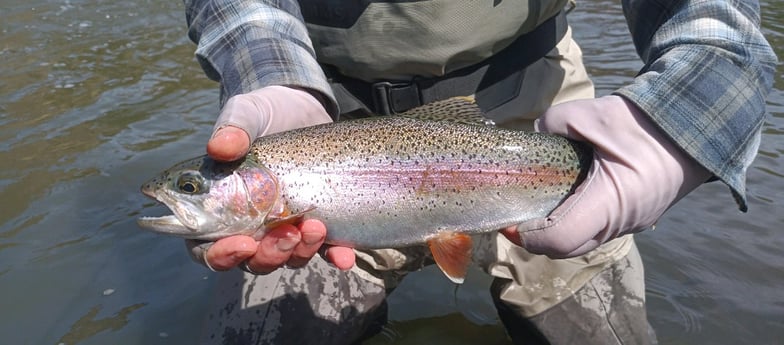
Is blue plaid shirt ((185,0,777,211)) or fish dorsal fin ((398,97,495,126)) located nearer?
blue plaid shirt ((185,0,777,211))

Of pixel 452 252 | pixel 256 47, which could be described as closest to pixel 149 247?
pixel 256 47

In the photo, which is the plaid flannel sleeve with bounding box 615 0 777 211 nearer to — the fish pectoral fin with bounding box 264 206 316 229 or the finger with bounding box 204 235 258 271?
the fish pectoral fin with bounding box 264 206 316 229

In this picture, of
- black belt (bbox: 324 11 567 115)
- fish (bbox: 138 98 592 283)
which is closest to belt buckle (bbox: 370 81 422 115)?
black belt (bbox: 324 11 567 115)

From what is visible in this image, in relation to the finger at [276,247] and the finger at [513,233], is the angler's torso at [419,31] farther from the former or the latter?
the finger at [276,247]

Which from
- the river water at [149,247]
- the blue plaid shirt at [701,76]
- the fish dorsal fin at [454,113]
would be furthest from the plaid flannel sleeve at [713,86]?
the river water at [149,247]

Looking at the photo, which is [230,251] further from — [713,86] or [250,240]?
[713,86]
